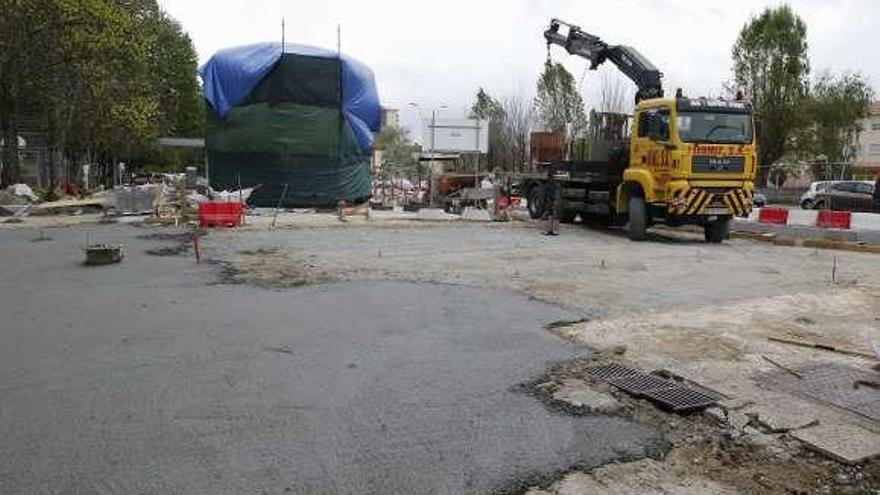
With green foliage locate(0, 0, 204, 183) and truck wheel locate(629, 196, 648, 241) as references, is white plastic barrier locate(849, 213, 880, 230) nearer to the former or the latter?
truck wheel locate(629, 196, 648, 241)

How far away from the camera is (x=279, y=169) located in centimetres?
2814

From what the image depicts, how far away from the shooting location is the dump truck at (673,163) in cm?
1750

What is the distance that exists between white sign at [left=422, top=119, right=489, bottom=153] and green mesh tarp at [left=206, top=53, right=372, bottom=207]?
3.22 meters

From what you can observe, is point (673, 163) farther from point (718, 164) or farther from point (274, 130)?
point (274, 130)

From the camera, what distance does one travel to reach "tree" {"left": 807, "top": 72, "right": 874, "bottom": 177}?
51.8m

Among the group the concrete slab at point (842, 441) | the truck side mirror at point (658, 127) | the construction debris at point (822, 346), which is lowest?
the concrete slab at point (842, 441)

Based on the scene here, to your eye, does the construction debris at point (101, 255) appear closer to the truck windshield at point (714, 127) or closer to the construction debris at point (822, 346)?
the construction debris at point (822, 346)

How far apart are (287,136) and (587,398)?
23.4 meters

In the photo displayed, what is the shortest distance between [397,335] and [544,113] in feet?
134

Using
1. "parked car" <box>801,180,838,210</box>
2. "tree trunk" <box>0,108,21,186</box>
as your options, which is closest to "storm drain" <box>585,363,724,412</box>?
"tree trunk" <box>0,108,21,186</box>

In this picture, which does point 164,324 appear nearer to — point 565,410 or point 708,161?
point 565,410

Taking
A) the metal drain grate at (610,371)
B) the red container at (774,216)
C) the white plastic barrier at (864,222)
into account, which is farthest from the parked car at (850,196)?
the metal drain grate at (610,371)

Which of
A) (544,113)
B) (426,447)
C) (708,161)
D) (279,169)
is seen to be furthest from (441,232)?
(544,113)

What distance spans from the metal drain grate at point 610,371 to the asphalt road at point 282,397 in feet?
1.39
